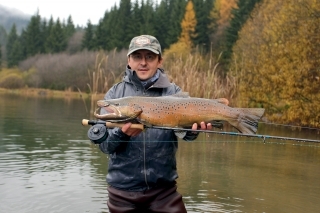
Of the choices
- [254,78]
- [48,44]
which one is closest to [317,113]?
[254,78]

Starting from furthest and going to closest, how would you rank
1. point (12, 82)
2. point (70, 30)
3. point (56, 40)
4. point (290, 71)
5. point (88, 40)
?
point (70, 30), point (56, 40), point (88, 40), point (12, 82), point (290, 71)

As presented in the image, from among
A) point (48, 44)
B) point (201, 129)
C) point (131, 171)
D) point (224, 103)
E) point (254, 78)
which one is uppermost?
point (48, 44)

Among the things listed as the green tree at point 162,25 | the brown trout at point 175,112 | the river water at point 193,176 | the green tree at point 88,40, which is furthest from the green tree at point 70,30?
the brown trout at point 175,112

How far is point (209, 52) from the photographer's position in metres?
55.3

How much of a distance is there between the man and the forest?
12288 millimetres

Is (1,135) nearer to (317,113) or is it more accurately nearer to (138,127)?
(138,127)

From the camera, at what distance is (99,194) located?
721 centimetres

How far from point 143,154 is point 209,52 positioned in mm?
52613

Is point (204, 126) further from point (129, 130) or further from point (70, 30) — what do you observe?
point (70, 30)

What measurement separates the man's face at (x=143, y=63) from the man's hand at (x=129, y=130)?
20.4 inches

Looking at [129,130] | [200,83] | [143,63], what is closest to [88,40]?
[200,83]

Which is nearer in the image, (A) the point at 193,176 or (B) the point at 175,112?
(B) the point at 175,112

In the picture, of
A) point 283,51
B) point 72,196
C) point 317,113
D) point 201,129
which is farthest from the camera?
point 283,51

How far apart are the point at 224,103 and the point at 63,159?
7.07 meters
